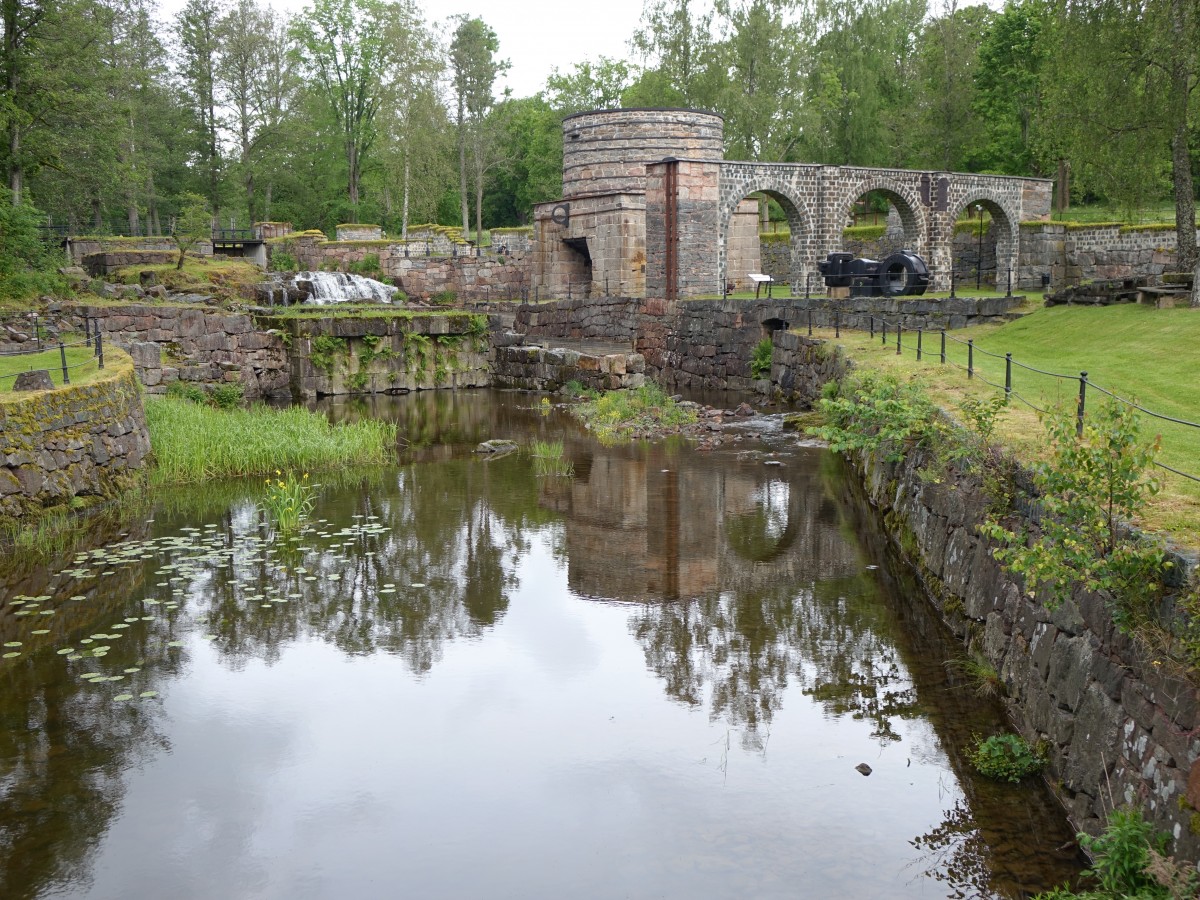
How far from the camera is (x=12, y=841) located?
275 inches

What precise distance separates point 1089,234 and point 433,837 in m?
29.8

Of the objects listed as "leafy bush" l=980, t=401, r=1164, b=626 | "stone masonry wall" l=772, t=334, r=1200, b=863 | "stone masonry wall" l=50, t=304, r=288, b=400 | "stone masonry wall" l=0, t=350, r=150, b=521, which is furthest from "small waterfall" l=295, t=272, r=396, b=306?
"leafy bush" l=980, t=401, r=1164, b=626

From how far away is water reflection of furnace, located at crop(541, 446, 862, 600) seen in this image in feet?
41.4

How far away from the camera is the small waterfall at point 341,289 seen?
37562 mm

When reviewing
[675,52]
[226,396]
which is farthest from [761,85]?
[226,396]

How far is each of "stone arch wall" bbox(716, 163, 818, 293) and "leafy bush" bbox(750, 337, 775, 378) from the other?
157 inches

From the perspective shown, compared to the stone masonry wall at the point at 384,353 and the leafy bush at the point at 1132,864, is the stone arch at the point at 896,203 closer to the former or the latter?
the stone masonry wall at the point at 384,353

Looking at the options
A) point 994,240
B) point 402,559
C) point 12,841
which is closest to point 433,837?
point 12,841

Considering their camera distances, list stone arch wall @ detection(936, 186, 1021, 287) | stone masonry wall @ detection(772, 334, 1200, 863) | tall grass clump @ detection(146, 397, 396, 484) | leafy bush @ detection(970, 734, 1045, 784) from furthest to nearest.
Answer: stone arch wall @ detection(936, 186, 1021, 287)
tall grass clump @ detection(146, 397, 396, 484)
leafy bush @ detection(970, 734, 1045, 784)
stone masonry wall @ detection(772, 334, 1200, 863)

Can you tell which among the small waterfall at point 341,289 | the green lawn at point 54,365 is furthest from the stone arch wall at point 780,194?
the green lawn at point 54,365

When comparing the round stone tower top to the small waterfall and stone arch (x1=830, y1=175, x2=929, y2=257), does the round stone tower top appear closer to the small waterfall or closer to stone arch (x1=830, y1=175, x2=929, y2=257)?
stone arch (x1=830, y1=175, x2=929, y2=257)

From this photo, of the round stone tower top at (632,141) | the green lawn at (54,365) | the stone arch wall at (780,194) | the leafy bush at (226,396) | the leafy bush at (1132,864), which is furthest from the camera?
the round stone tower top at (632,141)

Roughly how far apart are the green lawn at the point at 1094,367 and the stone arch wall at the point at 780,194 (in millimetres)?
8877

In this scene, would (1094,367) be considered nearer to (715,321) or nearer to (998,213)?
(715,321)
